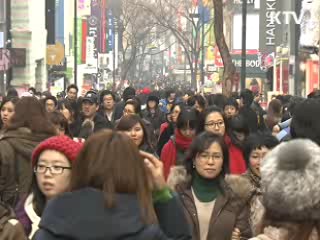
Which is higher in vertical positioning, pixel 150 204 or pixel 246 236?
pixel 150 204

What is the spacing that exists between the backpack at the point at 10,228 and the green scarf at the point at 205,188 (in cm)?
185

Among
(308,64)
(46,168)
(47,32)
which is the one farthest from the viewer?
(47,32)

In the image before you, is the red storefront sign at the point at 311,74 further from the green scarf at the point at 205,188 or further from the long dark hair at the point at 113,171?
the long dark hair at the point at 113,171

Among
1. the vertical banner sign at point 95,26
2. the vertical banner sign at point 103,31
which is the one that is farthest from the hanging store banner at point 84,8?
the vertical banner sign at point 103,31

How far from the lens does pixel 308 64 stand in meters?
47.6

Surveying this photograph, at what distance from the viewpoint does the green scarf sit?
23.2ft

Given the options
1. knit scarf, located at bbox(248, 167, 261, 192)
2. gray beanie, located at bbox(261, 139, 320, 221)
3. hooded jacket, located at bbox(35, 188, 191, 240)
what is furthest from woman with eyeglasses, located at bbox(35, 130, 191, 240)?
knit scarf, located at bbox(248, 167, 261, 192)

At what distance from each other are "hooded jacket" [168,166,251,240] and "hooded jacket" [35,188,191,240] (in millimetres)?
2426

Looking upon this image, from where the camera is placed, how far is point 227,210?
23.0ft

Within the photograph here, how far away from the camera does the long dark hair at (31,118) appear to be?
8375 mm

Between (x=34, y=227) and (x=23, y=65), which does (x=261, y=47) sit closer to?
(x=23, y=65)

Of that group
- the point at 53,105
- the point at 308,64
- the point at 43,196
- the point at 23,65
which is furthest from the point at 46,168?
the point at 23,65

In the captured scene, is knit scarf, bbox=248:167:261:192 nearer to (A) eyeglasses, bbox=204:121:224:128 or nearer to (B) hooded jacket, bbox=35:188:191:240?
(A) eyeglasses, bbox=204:121:224:128

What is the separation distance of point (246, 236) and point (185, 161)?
0.76 m
